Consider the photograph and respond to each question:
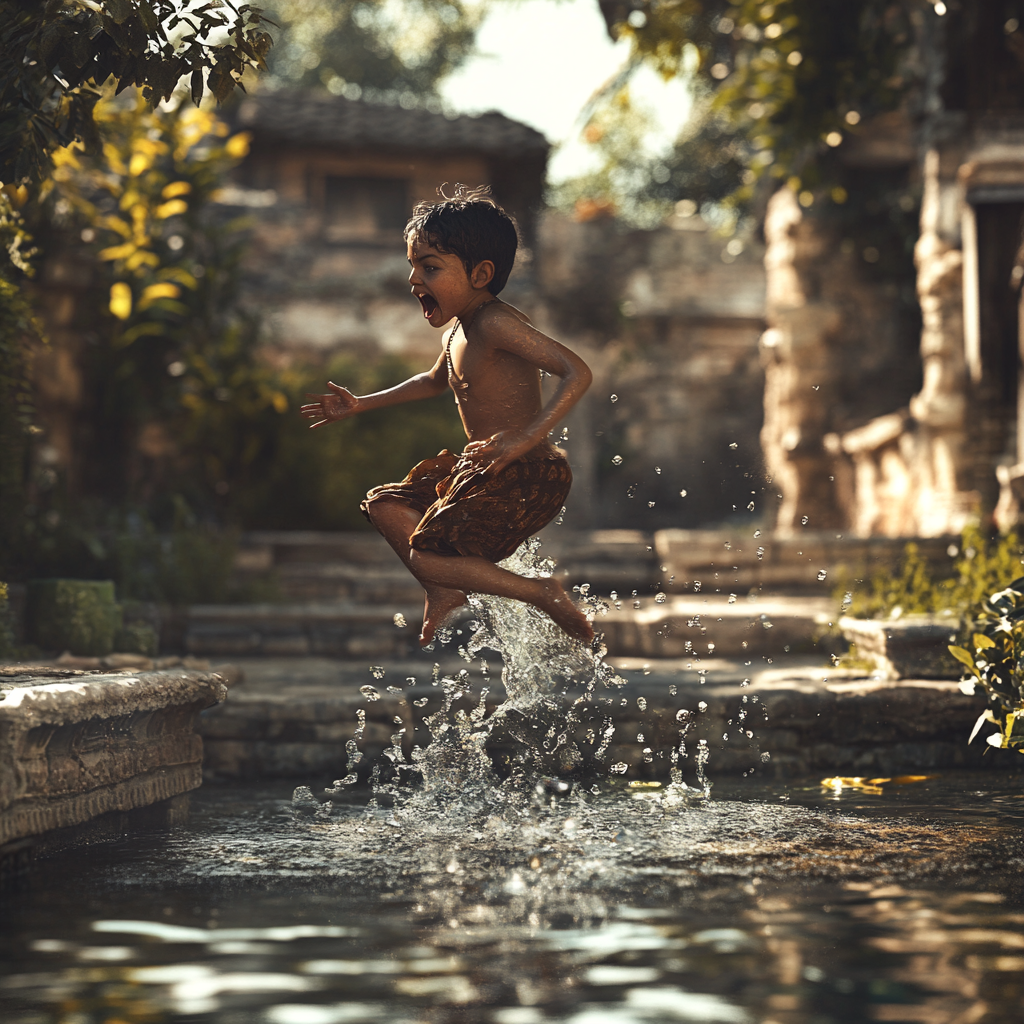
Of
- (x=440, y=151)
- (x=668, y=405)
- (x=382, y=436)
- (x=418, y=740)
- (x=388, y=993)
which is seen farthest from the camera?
(x=668, y=405)

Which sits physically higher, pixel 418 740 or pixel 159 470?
pixel 159 470

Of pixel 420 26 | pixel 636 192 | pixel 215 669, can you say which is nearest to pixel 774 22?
pixel 215 669

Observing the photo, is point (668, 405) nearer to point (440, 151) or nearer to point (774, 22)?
point (440, 151)

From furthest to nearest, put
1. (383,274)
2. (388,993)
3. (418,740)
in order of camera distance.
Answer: (383,274)
(418,740)
(388,993)

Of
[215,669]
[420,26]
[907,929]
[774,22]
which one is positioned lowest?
[907,929]

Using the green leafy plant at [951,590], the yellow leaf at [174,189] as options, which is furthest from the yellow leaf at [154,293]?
the green leafy plant at [951,590]

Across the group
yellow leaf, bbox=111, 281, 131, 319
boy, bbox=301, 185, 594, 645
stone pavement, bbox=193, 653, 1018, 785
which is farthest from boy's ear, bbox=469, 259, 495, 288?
yellow leaf, bbox=111, 281, 131, 319

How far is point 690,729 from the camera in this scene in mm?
4203

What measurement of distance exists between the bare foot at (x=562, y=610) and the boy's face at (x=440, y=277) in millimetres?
830

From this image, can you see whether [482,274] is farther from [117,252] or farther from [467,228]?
[117,252]

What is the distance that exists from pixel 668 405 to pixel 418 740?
13143mm

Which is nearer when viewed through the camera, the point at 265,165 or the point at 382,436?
the point at 382,436

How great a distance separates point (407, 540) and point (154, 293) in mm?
5401

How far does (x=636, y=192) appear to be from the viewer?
78.7ft
